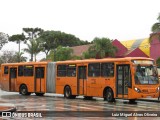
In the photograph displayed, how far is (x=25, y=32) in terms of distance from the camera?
103188mm

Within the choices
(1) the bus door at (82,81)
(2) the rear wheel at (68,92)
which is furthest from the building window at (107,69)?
(2) the rear wheel at (68,92)

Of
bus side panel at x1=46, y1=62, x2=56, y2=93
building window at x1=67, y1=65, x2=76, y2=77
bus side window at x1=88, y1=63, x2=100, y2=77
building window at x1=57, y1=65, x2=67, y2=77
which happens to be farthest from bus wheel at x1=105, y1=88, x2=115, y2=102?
bus side panel at x1=46, y1=62, x2=56, y2=93

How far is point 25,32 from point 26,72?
69.0 metres

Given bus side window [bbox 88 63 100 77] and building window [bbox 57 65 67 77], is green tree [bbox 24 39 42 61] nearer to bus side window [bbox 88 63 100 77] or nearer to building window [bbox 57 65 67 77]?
building window [bbox 57 65 67 77]

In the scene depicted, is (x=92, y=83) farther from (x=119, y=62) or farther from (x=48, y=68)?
(x=48, y=68)

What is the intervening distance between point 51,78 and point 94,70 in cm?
546

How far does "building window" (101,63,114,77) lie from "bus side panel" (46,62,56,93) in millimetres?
6227

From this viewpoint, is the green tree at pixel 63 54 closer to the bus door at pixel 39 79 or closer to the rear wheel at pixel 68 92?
the bus door at pixel 39 79

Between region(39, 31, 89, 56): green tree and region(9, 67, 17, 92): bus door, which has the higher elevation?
region(39, 31, 89, 56): green tree

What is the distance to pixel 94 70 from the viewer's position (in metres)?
28.3

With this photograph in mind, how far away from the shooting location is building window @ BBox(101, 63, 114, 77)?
26391mm

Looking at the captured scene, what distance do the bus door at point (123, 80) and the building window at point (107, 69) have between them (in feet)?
2.28

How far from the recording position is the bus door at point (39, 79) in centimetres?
3352

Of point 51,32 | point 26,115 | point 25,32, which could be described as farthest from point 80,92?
point 51,32
